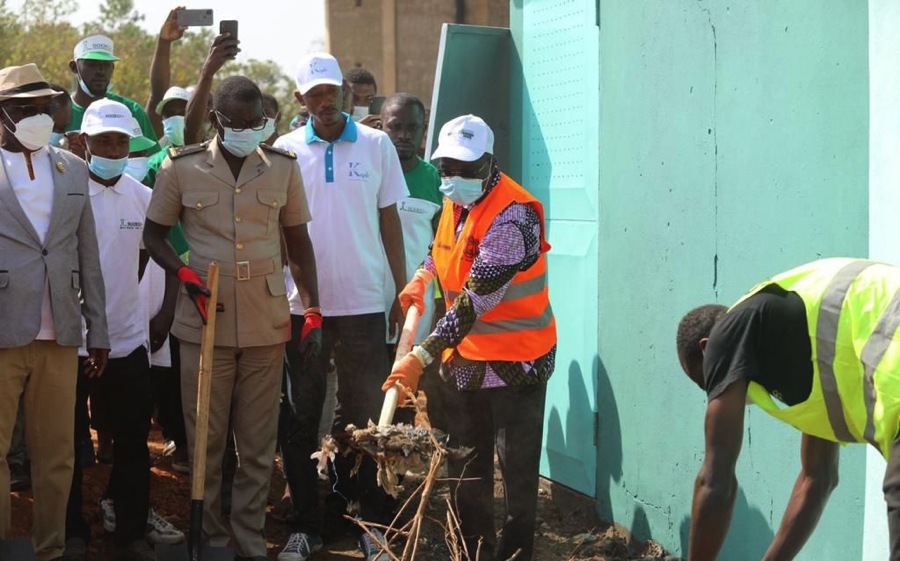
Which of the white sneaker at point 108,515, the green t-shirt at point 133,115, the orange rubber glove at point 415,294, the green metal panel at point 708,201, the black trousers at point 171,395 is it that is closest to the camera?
the green metal panel at point 708,201

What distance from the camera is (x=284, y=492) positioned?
666 cm

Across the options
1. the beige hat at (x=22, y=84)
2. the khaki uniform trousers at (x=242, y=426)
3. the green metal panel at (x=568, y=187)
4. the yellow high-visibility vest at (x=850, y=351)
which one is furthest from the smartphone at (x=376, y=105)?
the yellow high-visibility vest at (x=850, y=351)

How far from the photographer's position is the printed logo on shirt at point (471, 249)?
5.02 m

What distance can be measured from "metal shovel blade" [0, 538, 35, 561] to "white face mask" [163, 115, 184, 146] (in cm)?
365

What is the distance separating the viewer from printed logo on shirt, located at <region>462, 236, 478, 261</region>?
502 centimetres

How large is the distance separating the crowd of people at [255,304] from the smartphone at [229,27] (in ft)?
0.12

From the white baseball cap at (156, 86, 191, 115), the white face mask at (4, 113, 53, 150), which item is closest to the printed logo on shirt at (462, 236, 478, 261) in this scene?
the white face mask at (4, 113, 53, 150)

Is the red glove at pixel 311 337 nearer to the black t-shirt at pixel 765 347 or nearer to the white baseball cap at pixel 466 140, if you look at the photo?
the white baseball cap at pixel 466 140

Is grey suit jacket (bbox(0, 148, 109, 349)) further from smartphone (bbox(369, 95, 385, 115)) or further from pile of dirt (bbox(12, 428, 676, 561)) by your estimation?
smartphone (bbox(369, 95, 385, 115))

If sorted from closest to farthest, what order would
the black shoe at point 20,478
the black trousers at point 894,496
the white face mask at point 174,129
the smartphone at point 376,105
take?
the black trousers at point 894,496 → the black shoe at point 20,478 → the white face mask at point 174,129 → the smartphone at point 376,105

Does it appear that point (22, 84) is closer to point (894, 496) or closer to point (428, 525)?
point (428, 525)

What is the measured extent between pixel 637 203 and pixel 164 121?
12.3ft

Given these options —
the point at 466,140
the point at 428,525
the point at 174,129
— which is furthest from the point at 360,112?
the point at 466,140

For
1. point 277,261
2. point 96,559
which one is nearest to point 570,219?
point 277,261
